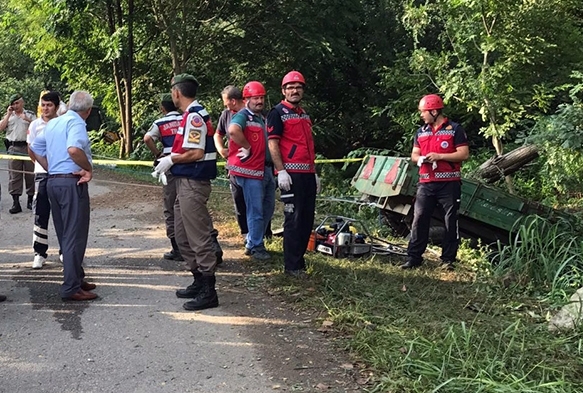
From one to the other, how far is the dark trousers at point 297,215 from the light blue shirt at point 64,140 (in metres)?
1.90

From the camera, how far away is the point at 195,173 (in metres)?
5.02

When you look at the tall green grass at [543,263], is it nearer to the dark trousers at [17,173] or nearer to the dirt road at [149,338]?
the dirt road at [149,338]

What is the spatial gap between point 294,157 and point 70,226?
214cm

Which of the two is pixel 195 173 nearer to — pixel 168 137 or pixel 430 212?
pixel 168 137

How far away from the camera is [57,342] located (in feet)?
14.2

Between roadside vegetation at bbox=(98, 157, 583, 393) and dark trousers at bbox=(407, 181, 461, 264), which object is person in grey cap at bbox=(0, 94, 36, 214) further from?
dark trousers at bbox=(407, 181, 461, 264)

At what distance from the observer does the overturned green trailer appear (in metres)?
7.96

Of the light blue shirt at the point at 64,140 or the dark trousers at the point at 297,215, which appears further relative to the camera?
the dark trousers at the point at 297,215

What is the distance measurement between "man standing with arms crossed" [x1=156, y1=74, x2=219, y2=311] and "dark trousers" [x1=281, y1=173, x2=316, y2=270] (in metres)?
0.94

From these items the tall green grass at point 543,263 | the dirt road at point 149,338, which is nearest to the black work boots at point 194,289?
the dirt road at point 149,338

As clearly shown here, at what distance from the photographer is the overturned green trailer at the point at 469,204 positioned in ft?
26.1

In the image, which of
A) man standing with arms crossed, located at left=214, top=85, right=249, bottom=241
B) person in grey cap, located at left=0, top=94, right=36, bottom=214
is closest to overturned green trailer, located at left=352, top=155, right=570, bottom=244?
man standing with arms crossed, located at left=214, top=85, right=249, bottom=241

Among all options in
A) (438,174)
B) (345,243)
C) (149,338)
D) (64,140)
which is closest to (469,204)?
(438,174)

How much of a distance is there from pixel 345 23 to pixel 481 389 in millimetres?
14783
